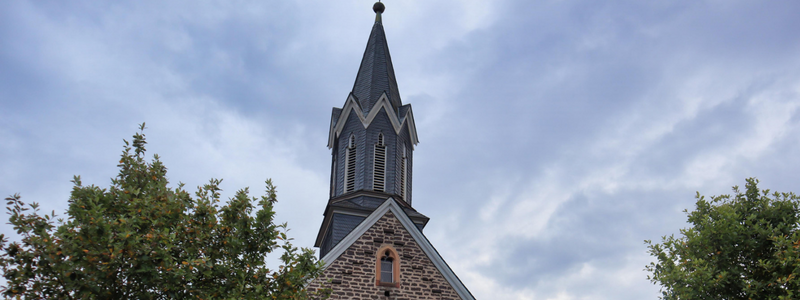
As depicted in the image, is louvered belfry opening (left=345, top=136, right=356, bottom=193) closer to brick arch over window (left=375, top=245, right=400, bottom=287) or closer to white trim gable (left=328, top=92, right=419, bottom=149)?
white trim gable (left=328, top=92, right=419, bottom=149)

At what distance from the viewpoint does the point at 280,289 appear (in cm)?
1227

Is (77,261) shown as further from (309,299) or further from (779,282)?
(779,282)

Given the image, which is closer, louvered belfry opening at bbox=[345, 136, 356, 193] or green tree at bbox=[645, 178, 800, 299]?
green tree at bbox=[645, 178, 800, 299]

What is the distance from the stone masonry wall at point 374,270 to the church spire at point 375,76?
828 centimetres

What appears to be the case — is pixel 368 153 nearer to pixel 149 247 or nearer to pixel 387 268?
pixel 387 268

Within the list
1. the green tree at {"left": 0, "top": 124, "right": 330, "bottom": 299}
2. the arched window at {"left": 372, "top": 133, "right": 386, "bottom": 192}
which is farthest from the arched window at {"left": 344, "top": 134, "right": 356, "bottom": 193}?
the green tree at {"left": 0, "top": 124, "right": 330, "bottom": 299}

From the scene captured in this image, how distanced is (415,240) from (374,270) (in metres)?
1.74

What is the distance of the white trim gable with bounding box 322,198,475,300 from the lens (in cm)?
1837

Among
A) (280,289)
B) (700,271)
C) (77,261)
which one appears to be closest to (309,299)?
(280,289)

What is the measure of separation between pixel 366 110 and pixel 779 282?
16.3 m

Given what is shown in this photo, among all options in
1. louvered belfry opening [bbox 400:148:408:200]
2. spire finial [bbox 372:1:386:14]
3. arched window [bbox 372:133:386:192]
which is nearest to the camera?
arched window [bbox 372:133:386:192]

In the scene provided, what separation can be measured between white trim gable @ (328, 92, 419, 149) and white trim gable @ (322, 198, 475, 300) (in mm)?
6837

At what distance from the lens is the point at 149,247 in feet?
35.3

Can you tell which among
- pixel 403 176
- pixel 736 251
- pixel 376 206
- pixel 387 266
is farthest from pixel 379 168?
pixel 736 251
